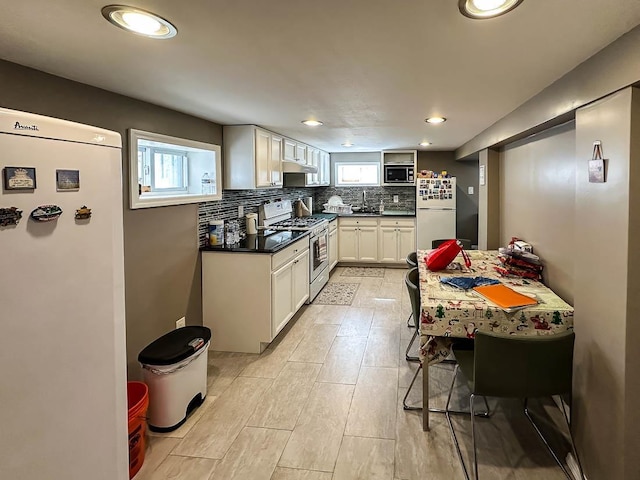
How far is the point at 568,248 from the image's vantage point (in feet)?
8.42

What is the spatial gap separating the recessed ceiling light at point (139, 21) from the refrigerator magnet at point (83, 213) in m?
0.64

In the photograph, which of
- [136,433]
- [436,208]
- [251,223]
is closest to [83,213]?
[136,433]

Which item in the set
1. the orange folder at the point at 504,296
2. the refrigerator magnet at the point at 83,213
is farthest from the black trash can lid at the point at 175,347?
the orange folder at the point at 504,296

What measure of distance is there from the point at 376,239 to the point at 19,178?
20.2ft

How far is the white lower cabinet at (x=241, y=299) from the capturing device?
11.8 ft

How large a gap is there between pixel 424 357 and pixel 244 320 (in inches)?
70.8

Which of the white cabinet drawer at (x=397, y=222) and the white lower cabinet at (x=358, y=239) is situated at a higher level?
the white cabinet drawer at (x=397, y=222)

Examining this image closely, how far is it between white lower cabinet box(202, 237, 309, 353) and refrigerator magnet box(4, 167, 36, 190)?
7.99 feet

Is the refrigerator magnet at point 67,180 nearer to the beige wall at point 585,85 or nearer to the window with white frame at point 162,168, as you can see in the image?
the window with white frame at point 162,168

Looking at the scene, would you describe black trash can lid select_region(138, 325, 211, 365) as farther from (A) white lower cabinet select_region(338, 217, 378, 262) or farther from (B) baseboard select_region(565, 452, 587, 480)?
(A) white lower cabinet select_region(338, 217, 378, 262)

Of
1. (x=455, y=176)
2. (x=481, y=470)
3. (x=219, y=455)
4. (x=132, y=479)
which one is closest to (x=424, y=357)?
(x=481, y=470)

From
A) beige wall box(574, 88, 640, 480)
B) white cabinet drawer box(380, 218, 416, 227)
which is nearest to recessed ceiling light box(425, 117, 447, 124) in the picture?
beige wall box(574, 88, 640, 480)

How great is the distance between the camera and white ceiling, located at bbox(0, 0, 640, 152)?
133cm

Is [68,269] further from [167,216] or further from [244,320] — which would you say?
[244,320]
